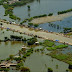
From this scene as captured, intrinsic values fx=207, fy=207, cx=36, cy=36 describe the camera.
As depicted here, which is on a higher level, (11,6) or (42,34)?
(11,6)

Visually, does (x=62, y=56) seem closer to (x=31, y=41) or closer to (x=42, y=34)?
(x=31, y=41)

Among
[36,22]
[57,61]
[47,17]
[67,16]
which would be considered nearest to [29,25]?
[36,22]

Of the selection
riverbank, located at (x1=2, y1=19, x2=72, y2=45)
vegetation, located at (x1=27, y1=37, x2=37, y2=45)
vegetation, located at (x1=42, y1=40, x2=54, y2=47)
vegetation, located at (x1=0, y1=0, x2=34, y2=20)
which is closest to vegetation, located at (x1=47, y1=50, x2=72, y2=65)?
vegetation, located at (x1=42, y1=40, x2=54, y2=47)

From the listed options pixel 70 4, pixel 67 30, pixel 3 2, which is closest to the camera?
pixel 67 30

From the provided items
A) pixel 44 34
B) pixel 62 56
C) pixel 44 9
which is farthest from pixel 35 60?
pixel 44 9

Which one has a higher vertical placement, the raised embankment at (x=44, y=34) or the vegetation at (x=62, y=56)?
the raised embankment at (x=44, y=34)

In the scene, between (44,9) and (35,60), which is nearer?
(35,60)

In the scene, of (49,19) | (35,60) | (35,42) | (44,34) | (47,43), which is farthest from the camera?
(49,19)

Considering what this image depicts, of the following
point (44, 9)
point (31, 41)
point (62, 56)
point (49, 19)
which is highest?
point (44, 9)

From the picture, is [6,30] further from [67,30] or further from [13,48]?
[67,30]

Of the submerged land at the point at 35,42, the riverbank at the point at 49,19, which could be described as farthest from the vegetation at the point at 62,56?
the riverbank at the point at 49,19

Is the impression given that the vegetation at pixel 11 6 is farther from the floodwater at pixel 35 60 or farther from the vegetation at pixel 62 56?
the vegetation at pixel 62 56
